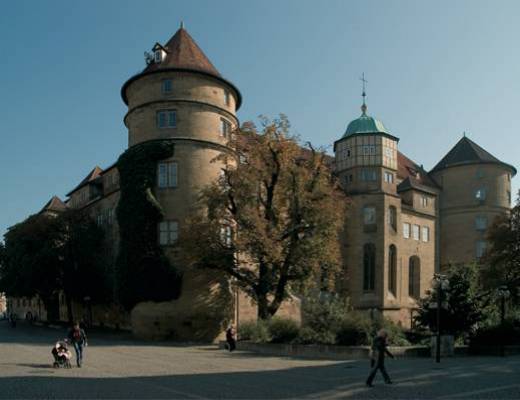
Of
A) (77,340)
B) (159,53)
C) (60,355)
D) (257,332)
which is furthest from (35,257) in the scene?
(60,355)

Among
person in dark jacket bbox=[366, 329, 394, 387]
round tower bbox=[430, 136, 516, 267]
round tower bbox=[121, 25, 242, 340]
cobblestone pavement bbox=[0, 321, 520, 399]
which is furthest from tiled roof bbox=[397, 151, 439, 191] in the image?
person in dark jacket bbox=[366, 329, 394, 387]

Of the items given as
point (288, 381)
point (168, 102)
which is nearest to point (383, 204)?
point (168, 102)

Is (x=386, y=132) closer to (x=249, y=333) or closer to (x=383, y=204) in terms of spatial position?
(x=383, y=204)

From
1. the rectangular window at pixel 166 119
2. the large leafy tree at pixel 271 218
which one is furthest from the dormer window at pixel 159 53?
the large leafy tree at pixel 271 218

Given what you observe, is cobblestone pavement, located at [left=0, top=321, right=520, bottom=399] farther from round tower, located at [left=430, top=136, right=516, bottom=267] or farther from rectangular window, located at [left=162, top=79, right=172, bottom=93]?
round tower, located at [left=430, top=136, right=516, bottom=267]

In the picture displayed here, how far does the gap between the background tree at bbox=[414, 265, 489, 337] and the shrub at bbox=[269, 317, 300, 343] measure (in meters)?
6.69

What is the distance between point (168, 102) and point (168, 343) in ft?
48.2

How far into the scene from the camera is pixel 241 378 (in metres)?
15.8

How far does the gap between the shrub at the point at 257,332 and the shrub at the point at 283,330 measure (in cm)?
25

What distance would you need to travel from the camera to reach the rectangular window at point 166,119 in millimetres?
34656

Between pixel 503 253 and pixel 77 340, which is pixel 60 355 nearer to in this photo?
pixel 77 340

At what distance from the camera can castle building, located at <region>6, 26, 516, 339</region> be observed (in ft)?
112

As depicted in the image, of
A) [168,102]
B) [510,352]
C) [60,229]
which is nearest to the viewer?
[510,352]

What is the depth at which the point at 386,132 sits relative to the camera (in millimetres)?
50312
